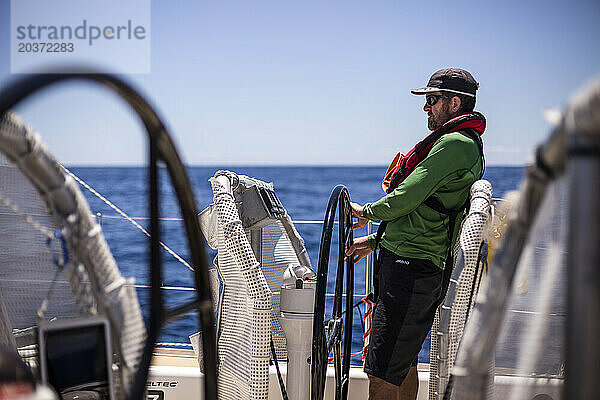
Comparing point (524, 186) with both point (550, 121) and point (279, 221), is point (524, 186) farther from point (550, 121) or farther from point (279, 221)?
point (279, 221)

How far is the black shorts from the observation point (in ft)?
6.84

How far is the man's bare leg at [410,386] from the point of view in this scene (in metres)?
2.24

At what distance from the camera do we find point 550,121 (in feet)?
1.87

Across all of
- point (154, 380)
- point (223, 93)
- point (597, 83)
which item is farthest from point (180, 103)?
point (597, 83)

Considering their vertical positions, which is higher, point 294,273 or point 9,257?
point 9,257

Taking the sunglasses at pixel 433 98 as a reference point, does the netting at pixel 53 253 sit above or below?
below

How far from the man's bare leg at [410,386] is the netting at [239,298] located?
0.59 metres

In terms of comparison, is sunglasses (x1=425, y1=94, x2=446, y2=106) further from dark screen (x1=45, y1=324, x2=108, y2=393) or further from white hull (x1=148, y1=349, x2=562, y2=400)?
dark screen (x1=45, y1=324, x2=108, y2=393)

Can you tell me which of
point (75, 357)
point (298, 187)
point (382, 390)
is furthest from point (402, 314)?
point (298, 187)

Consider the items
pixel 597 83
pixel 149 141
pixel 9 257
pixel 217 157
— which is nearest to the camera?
pixel 597 83

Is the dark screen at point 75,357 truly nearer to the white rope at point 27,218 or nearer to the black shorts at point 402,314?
the white rope at point 27,218

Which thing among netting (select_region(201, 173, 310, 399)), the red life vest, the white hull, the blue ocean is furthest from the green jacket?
the blue ocean

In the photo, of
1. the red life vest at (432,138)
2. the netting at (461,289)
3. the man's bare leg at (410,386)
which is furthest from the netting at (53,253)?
the man's bare leg at (410,386)

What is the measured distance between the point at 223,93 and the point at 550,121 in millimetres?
34647
